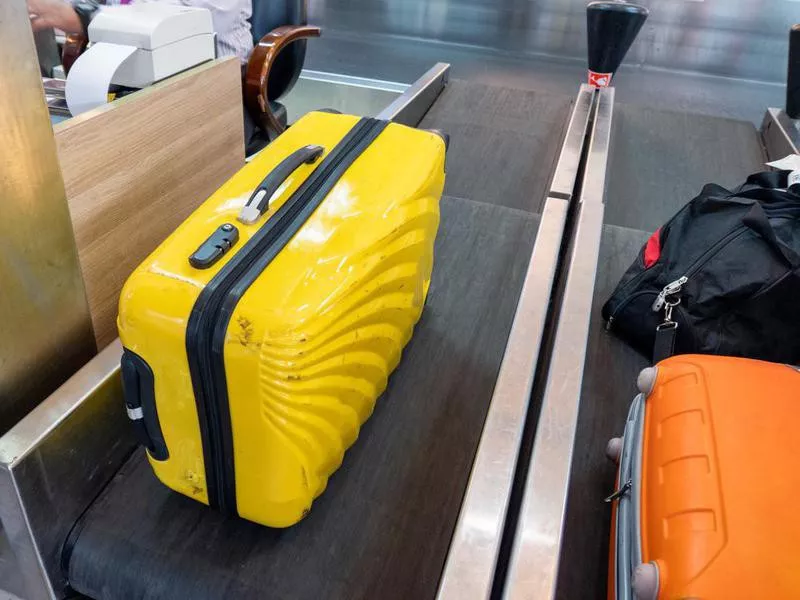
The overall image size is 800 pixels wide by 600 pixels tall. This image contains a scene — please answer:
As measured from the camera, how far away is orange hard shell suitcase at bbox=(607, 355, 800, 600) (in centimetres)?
57

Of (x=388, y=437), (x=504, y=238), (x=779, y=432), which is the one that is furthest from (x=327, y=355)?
(x=504, y=238)

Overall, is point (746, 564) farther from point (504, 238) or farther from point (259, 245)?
point (504, 238)

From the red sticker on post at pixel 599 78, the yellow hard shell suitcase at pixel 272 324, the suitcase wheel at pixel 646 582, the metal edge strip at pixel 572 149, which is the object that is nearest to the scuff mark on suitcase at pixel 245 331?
the yellow hard shell suitcase at pixel 272 324

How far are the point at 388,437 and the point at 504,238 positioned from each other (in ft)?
2.07

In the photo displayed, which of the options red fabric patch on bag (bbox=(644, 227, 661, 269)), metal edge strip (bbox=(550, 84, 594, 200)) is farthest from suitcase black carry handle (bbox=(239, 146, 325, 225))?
metal edge strip (bbox=(550, 84, 594, 200))

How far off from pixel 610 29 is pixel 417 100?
28.8 inches

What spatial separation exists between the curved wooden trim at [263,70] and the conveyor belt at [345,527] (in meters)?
1.19

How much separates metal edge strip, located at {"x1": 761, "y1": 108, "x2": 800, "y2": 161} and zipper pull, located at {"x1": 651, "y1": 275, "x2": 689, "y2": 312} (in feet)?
3.77

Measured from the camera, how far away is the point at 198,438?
69 centimetres

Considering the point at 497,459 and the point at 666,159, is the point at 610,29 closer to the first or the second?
the point at 666,159

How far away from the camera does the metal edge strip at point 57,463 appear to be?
680 mm

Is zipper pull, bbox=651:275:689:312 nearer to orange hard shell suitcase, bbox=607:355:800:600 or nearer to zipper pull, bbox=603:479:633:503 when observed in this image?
orange hard shell suitcase, bbox=607:355:800:600

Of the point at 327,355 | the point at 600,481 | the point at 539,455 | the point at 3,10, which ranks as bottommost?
the point at 600,481

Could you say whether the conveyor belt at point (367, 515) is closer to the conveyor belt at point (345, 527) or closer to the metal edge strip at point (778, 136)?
the conveyor belt at point (345, 527)
